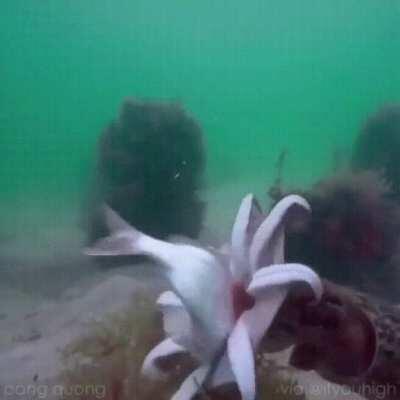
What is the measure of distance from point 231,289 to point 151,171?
7.34 meters

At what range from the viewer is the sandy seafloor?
4.40m

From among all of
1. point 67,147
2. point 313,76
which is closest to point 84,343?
point 67,147

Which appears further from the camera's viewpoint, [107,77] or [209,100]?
[209,100]

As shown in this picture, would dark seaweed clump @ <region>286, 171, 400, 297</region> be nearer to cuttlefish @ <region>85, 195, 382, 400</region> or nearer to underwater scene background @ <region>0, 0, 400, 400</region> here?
underwater scene background @ <region>0, 0, 400, 400</region>

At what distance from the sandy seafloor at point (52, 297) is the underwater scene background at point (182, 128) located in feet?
0.18

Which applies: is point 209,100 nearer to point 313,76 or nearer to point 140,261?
point 313,76

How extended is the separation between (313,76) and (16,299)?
85.6 meters

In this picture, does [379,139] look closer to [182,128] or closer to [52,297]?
[182,128]

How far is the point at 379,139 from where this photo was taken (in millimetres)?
11500

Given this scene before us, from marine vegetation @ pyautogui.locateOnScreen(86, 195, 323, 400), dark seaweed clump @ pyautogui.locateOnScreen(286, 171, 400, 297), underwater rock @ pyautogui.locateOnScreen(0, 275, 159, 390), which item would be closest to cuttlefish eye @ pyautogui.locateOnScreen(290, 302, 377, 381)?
marine vegetation @ pyautogui.locateOnScreen(86, 195, 323, 400)

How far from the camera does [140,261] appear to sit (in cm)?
867

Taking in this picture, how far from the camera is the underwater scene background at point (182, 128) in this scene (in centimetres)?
686

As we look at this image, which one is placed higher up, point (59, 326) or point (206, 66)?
point (206, 66)

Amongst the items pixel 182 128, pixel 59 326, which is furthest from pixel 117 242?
pixel 182 128
